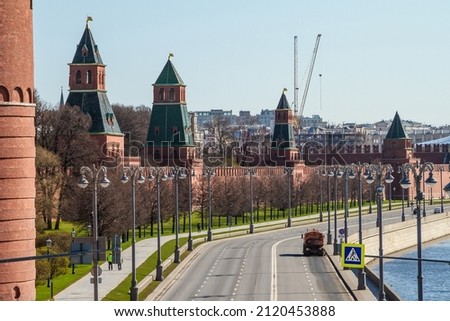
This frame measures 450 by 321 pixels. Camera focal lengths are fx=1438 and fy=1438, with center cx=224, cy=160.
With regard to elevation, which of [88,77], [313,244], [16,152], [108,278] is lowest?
[108,278]

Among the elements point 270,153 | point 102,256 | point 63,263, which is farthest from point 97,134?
point 102,256

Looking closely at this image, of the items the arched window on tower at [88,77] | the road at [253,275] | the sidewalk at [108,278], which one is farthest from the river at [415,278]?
the arched window on tower at [88,77]

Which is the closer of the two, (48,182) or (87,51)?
(48,182)

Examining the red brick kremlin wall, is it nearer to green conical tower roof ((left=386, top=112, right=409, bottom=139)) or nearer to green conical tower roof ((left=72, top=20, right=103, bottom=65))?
green conical tower roof ((left=72, top=20, right=103, bottom=65))

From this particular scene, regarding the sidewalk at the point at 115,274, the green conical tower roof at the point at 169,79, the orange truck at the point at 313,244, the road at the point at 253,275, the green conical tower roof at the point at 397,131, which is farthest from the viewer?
the green conical tower roof at the point at 397,131

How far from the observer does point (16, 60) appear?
3506 centimetres

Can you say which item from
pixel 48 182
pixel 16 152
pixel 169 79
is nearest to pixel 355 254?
pixel 16 152

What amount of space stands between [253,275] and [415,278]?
55.6ft

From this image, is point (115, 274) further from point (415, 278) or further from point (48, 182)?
point (48, 182)

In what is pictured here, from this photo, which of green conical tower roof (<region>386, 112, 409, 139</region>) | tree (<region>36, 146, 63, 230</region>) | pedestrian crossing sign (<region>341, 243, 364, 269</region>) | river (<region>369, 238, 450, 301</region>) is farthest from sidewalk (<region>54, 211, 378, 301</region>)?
green conical tower roof (<region>386, 112, 409, 139</region>)

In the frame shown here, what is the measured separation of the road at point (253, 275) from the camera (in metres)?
56.5

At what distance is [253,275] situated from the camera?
218 ft

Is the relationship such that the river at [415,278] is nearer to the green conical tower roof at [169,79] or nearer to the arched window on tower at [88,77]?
the arched window on tower at [88,77]

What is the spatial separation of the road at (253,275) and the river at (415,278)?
3949mm
